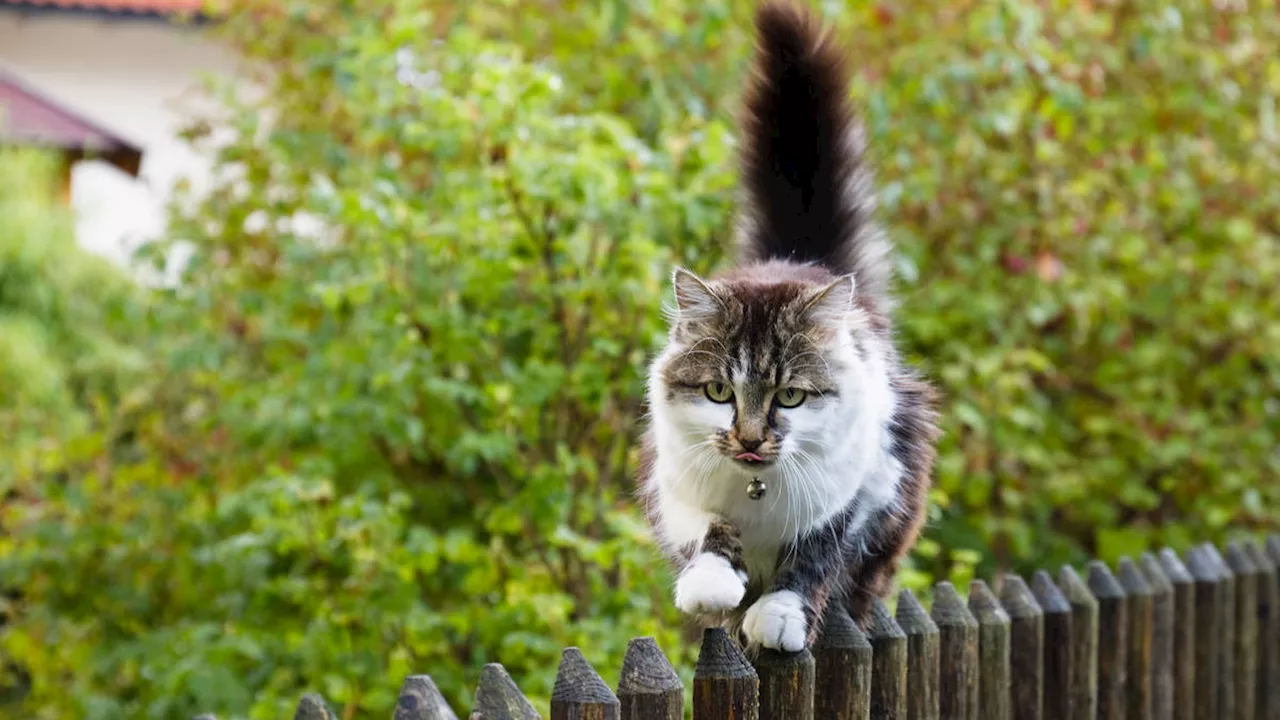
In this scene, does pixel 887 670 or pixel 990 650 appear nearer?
pixel 887 670

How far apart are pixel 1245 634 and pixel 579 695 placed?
2.09 meters

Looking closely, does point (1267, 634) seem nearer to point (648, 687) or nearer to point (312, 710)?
point (648, 687)

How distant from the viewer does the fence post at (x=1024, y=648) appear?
2.24 meters

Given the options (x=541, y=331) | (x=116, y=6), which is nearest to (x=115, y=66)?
(x=116, y=6)

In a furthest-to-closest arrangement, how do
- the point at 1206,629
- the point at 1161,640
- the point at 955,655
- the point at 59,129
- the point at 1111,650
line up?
the point at 59,129, the point at 1206,629, the point at 1161,640, the point at 1111,650, the point at 955,655

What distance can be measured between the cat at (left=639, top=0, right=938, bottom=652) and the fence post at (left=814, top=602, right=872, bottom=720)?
40 millimetres

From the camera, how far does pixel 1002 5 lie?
3594 mm

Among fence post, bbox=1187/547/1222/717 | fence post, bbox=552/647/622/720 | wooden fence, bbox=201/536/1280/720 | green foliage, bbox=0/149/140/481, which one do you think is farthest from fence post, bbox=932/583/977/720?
green foliage, bbox=0/149/140/481

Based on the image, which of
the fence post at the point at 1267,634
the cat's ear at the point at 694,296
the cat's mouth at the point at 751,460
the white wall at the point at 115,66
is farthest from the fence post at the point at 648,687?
the white wall at the point at 115,66

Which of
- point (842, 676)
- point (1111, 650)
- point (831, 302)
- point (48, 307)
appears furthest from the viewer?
point (48, 307)

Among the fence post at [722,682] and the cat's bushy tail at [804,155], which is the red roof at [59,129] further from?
the fence post at [722,682]

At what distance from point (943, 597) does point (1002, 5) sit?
2057 millimetres

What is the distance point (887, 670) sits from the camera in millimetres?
1919

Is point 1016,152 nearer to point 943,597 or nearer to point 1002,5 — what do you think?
point 1002,5
